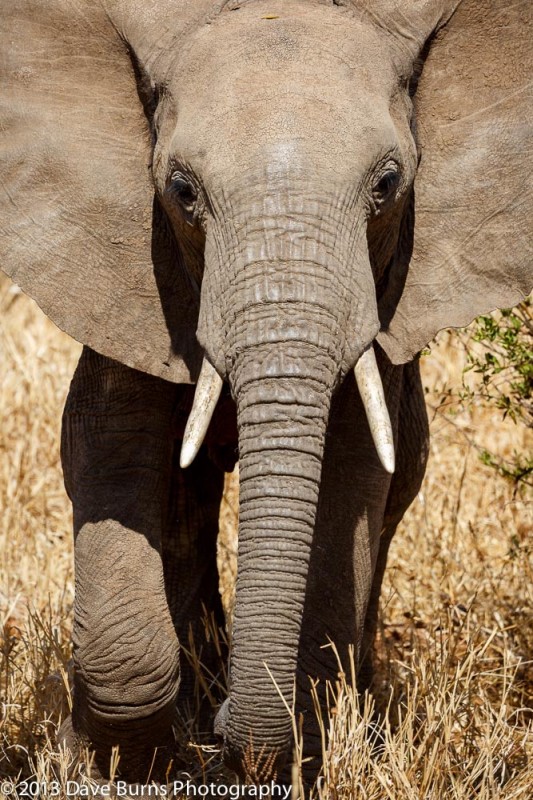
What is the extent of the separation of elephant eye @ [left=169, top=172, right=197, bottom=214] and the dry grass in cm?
110

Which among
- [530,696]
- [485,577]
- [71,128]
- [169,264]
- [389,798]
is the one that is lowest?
[389,798]

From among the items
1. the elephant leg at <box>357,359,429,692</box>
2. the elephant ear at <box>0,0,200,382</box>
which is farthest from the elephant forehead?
the elephant leg at <box>357,359,429,692</box>

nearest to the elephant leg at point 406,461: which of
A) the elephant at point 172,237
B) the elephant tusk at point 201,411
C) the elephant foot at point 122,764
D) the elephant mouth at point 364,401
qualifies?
the elephant at point 172,237

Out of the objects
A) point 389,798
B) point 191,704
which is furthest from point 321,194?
point 191,704

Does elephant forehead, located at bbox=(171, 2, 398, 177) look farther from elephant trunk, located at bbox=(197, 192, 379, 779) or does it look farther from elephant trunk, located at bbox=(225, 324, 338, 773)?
elephant trunk, located at bbox=(225, 324, 338, 773)

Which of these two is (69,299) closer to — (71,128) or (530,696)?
(71,128)

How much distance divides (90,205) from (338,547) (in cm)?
102

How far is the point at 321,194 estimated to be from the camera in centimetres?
333

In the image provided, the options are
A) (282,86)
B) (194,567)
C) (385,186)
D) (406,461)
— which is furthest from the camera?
(194,567)

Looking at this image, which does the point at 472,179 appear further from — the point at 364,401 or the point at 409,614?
the point at 409,614

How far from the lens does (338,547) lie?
3936mm

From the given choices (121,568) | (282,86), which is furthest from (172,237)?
(121,568)

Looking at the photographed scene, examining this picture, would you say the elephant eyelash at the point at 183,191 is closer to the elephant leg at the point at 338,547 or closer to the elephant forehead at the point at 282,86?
the elephant forehead at the point at 282,86

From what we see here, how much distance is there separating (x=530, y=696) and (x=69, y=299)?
1799 millimetres
